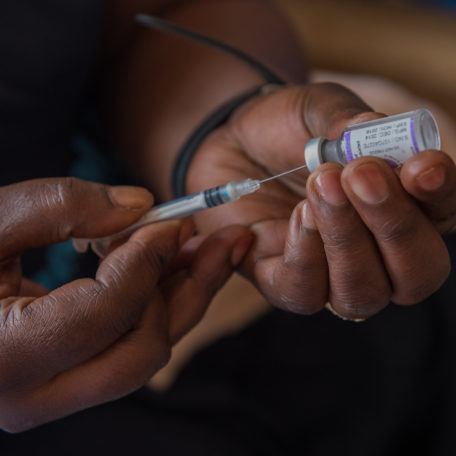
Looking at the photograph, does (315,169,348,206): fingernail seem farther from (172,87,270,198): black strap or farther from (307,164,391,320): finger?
(172,87,270,198): black strap

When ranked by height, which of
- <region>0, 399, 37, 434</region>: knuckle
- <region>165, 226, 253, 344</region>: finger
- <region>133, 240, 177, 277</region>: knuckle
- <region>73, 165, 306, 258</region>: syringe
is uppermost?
<region>73, 165, 306, 258</region>: syringe

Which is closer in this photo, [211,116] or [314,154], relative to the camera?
[314,154]

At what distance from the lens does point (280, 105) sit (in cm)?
74

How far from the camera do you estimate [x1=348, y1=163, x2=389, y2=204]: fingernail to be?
50 centimetres

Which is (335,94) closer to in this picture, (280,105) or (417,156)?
(280,105)

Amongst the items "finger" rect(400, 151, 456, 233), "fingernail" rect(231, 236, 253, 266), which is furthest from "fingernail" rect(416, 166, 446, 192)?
"fingernail" rect(231, 236, 253, 266)

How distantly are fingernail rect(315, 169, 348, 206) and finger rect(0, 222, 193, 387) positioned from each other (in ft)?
0.67

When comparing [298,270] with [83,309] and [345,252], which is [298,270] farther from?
[83,309]

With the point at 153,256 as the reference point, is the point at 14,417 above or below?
below

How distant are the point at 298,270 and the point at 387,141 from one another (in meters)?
0.15

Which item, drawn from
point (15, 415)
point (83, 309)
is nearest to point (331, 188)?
point (83, 309)

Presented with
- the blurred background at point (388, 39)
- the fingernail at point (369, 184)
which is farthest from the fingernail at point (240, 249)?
the blurred background at point (388, 39)

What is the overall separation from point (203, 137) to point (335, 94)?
0.24 metres

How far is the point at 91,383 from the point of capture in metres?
0.61
